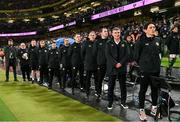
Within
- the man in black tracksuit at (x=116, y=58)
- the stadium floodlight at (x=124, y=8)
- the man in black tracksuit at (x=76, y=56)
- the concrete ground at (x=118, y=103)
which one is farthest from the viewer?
the stadium floodlight at (x=124, y=8)

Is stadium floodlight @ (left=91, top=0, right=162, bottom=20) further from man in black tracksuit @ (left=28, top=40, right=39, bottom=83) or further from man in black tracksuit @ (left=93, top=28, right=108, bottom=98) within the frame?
man in black tracksuit @ (left=93, top=28, right=108, bottom=98)

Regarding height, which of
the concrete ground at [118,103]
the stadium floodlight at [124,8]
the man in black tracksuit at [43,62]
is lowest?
the concrete ground at [118,103]

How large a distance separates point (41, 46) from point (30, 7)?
6310cm

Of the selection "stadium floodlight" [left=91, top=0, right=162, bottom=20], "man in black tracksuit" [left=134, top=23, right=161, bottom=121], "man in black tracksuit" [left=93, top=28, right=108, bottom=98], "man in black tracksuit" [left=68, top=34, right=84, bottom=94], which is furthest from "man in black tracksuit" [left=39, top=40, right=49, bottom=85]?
"stadium floodlight" [left=91, top=0, right=162, bottom=20]

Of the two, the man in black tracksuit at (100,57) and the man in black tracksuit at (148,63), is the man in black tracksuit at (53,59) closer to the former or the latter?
the man in black tracksuit at (100,57)

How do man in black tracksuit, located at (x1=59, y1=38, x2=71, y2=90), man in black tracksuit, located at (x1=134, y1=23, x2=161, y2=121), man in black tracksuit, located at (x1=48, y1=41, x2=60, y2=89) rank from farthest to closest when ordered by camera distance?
→ man in black tracksuit, located at (x1=48, y1=41, x2=60, y2=89) < man in black tracksuit, located at (x1=59, y1=38, x2=71, y2=90) < man in black tracksuit, located at (x1=134, y1=23, x2=161, y2=121)

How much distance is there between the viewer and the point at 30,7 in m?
77.1

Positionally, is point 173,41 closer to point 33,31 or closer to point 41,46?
point 41,46

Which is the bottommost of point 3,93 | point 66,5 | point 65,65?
point 3,93

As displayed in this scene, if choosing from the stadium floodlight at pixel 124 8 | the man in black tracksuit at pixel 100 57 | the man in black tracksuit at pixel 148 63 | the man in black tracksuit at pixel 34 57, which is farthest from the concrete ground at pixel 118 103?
the stadium floodlight at pixel 124 8

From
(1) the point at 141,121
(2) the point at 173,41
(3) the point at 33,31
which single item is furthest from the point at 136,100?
(3) the point at 33,31

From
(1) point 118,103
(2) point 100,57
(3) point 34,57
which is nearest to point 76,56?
(2) point 100,57

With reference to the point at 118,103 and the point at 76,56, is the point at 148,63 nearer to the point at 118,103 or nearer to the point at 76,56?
the point at 118,103

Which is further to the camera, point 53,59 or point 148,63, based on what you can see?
point 53,59
